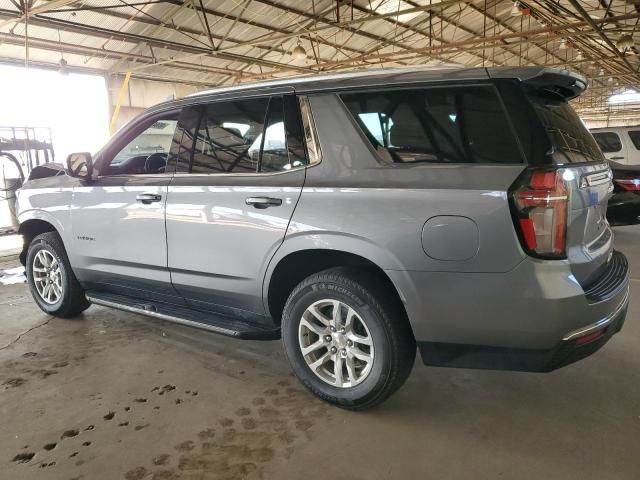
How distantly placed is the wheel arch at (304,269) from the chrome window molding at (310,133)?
48cm

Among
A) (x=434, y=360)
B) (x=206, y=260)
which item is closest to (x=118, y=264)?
(x=206, y=260)

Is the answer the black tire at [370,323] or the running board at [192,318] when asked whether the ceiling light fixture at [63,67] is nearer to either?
the running board at [192,318]

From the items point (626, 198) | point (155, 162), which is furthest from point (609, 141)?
point (155, 162)

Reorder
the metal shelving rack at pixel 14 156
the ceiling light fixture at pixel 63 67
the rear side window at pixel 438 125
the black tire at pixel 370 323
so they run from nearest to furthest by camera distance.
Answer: the rear side window at pixel 438 125 → the black tire at pixel 370 323 → the metal shelving rack at pixel 14 156 → the ceiling light fixture at pixel 63 67

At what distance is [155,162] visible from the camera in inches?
140

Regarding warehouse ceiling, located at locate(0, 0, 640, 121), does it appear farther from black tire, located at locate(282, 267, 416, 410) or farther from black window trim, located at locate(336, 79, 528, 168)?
black tire, located at locate(282, 267, 416, 410)

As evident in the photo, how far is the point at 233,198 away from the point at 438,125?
1182mm

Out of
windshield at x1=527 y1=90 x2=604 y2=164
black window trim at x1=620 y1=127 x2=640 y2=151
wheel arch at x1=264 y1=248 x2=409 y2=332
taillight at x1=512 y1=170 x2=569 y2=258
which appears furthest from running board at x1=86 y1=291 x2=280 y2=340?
black window trim at x1=620 y1=127 x2=640 y2=151

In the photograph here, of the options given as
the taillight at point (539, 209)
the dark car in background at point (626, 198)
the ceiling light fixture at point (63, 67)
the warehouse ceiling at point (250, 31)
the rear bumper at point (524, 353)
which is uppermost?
the warehouse ceiling at point (250, 31)

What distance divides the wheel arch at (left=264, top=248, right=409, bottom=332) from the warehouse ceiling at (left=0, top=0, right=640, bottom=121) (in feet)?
23.0

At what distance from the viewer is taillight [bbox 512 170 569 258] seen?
2055mm

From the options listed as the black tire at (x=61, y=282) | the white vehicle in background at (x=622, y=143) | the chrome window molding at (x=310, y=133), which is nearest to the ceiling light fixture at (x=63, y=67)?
the black tire at (x=61, y=282)

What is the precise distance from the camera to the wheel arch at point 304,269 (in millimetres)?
2507

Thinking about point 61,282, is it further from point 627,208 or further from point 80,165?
point 627,208
